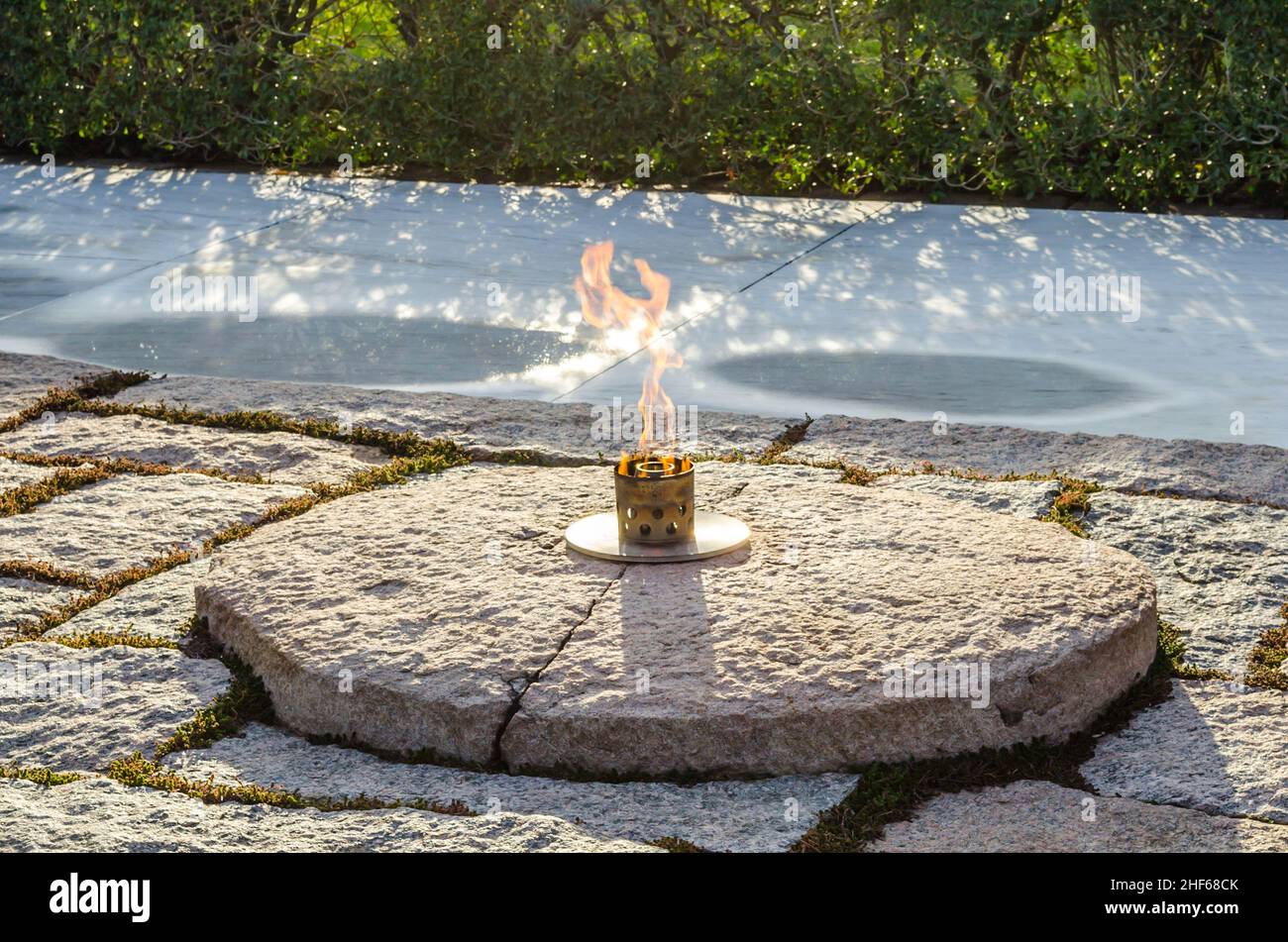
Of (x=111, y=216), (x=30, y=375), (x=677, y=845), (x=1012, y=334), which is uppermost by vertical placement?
(x=111, y=216)

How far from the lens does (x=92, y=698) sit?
3141 millimetres

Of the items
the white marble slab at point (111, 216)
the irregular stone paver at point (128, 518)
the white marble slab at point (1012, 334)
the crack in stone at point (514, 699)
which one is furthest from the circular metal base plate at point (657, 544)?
the white marble slab at point (111, 216)

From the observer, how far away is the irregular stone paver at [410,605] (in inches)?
118

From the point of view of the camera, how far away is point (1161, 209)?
7.34 m

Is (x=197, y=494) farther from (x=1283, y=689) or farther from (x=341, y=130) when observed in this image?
(x=341, y=130)

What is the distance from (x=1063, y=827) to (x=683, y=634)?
0.79m

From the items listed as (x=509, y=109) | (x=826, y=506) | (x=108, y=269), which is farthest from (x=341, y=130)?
(x=826, y=506)

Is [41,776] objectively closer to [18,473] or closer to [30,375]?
[18,473]

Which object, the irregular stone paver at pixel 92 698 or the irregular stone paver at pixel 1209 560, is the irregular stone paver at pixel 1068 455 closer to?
the irregular stone paver at pixel 1209 560

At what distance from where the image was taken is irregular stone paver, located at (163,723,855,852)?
268 centimetres

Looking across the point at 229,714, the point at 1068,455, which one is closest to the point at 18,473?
the point at 229,714

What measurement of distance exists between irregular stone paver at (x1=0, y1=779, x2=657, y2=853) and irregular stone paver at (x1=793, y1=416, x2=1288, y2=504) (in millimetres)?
2053

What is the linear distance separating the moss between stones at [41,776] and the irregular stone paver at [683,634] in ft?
1.36

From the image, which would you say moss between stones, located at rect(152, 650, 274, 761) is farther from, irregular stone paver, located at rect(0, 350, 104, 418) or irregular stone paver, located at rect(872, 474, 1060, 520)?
irregular stone paver, located at rect(0, 350, 104, 418)
